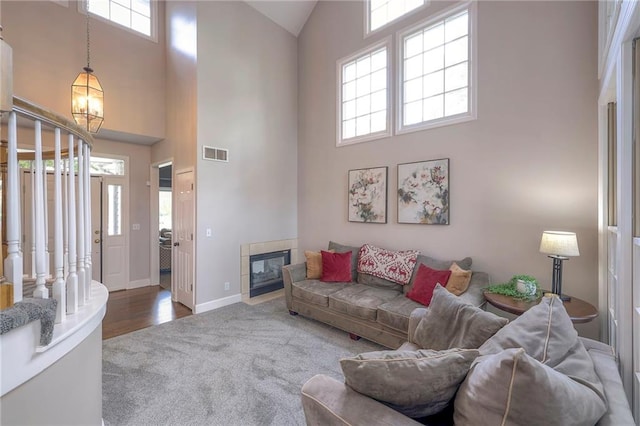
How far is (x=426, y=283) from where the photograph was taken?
3.05 m

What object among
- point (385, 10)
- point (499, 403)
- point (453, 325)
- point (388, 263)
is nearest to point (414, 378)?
point (499, 403)

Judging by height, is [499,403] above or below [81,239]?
below

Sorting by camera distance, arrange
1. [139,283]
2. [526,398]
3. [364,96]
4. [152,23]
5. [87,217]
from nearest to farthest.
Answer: [526,398] → [87,217] → [364,96] → [152,23] → [139,283]

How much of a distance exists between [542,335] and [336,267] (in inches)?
109

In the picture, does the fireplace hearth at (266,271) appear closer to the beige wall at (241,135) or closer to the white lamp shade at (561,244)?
the beige wall at (241,135)

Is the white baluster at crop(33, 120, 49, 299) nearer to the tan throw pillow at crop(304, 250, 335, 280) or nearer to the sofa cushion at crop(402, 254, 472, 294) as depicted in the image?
the tan throw pillow at crop(304, 250, 335, 280)

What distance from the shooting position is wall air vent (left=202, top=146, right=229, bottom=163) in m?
4.05

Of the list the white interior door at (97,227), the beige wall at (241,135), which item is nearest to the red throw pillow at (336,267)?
the beige wall at (241,135)

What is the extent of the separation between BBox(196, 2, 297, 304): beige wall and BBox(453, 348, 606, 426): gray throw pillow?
3.81 m

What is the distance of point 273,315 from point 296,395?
1680 mm

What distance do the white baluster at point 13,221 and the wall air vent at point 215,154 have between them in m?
3.08

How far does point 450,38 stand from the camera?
350cm

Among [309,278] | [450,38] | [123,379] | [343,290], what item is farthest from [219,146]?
[450,38]

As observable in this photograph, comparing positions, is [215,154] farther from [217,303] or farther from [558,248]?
[558,248]
